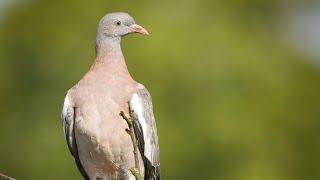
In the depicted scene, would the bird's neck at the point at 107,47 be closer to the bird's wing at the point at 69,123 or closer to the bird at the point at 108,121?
the bird at the point at 108,121

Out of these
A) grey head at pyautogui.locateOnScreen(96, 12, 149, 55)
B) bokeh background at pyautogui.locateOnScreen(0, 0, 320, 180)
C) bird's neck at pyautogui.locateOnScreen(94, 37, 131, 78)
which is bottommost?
bokeh background at pyautogui.locateOnScreen(0, 0, 320, 180)

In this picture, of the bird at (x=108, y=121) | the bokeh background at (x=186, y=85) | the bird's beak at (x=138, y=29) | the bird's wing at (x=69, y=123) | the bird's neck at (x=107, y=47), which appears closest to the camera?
the bird at (x=108, y=121)

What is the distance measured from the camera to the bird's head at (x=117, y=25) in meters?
10.1

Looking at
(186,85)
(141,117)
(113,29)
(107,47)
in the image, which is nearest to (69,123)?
(141,117)

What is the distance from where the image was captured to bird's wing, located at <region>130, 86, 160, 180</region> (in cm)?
977

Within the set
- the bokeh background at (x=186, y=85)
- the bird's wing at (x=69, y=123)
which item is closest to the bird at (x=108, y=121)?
the bird's wing at (x=69, y=123)

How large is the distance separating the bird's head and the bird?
0.01 metres

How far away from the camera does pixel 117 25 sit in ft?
33.2

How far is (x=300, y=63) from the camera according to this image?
2158cm

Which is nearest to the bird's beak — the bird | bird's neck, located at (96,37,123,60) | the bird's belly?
the bird

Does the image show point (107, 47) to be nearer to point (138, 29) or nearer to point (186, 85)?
point (138, 29)

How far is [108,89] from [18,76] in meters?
11.9

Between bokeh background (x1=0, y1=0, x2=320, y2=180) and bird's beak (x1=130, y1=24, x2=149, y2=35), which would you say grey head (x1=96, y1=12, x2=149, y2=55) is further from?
bokeh background (x1=0, y1=0, x2=320, y2=180)

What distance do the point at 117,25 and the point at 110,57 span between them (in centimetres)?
28
